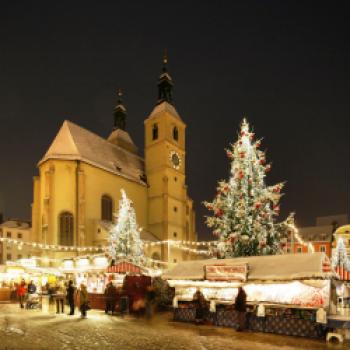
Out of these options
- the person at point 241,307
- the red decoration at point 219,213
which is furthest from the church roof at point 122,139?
the person at point 241,307

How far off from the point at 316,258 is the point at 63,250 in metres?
30.2

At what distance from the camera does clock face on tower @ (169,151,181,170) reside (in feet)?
175

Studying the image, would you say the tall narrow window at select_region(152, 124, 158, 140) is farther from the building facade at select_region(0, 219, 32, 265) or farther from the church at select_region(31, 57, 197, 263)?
the building facade at select_region(0, 219, 32, 265)

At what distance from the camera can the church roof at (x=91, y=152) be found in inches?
1661

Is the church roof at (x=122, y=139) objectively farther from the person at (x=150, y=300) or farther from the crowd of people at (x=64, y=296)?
the person at (x=150, y=300)

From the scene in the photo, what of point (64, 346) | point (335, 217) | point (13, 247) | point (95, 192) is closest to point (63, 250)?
point (95, 192)

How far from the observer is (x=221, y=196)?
21.5 meters

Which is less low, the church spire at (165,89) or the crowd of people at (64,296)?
the church spire at (165,89)

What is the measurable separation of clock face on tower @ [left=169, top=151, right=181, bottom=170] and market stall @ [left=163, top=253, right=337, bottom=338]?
122 feet

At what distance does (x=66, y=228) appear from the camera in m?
39.6

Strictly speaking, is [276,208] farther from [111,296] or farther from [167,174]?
[167,174]

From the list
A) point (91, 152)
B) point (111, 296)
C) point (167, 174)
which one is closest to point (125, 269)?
point (111, 296)

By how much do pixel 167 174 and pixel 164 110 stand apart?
9.36 meters

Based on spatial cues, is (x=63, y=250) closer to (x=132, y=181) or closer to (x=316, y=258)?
(x=132, y=181)
